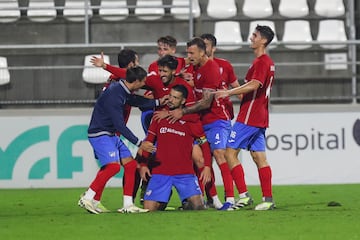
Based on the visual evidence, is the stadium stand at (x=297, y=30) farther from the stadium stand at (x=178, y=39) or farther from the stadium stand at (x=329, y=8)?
the stadium stand at (x=329, y=8)

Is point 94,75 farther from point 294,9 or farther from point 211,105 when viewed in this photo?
point 211,105

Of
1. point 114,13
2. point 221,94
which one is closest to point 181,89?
point 221,94

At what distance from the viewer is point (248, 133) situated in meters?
12.4

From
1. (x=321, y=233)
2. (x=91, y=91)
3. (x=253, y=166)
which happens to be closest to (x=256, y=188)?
(x=253, y=166)

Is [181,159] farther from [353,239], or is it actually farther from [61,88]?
[61,88]

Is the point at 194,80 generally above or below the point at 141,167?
above

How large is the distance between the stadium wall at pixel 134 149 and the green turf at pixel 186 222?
10.2 feet

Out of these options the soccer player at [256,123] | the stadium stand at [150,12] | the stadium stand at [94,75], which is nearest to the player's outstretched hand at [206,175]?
the soccer player at [256,123]

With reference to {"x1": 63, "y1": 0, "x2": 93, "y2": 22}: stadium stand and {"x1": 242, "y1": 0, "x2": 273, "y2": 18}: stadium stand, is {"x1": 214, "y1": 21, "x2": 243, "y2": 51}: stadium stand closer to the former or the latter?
{"x1": 242, "y1": 0, "x2": 273, "y2": 18}: stadium stand

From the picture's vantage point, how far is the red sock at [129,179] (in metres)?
12.0

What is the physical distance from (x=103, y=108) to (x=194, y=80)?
129 cm

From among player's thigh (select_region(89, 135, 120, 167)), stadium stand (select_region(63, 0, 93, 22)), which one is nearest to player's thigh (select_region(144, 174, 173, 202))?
player's thigh (select_region(89, 135, 120, 167))

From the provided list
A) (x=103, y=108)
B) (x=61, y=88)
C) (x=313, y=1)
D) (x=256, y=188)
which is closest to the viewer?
(x=103, y=108)

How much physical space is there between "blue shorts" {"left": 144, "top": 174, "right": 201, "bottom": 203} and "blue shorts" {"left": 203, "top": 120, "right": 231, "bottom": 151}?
68 cm
